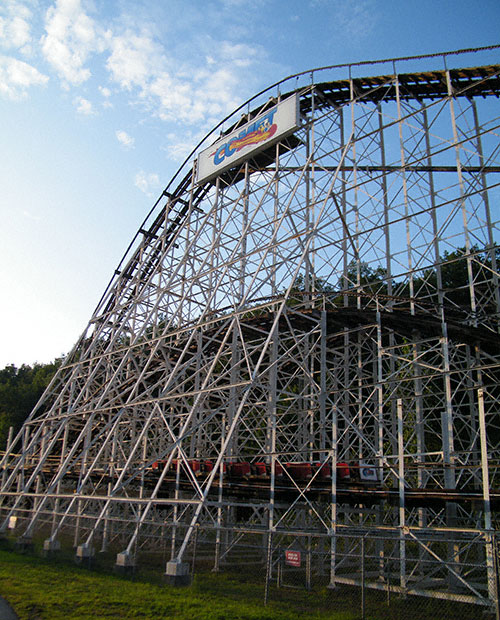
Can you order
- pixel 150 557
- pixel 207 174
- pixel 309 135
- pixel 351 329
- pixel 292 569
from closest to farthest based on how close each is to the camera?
pixel 292 569 → pixel 150 557 → pixel 351 329 → pixel 309 135 → pixel 207 174

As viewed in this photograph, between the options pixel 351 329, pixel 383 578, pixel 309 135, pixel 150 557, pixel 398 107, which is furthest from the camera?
pixel 309 135

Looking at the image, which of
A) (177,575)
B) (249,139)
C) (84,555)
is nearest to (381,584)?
(177,575)

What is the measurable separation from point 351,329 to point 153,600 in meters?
11.1

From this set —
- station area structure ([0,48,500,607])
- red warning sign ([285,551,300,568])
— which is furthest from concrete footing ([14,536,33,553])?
red warning sign ([285,551,300,568])

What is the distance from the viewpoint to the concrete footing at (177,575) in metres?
11.5

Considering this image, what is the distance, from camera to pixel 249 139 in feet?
73.6

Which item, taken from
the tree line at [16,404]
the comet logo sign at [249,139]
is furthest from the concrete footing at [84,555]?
the tree line at [16,404]

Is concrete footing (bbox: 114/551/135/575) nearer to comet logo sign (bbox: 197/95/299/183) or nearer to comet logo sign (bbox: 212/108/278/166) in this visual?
comet logo sign (bbox: 197/95/299/183)

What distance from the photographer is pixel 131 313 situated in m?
25.0

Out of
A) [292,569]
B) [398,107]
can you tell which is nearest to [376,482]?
[292,569]

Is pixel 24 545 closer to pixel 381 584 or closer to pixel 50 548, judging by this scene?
pixel 50 548

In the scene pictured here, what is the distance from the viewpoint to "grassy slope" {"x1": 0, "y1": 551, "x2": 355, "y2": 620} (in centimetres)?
889

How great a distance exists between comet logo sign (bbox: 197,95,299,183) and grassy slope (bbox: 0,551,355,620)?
50.8ft

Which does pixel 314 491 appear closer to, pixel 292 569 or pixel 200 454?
pixel 292 569
